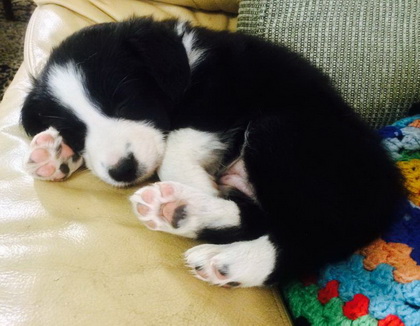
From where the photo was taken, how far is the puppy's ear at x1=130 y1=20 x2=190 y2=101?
1.52 metres

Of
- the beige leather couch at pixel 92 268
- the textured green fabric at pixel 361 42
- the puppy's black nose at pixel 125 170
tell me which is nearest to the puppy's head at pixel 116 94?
the puppy's black nose at pixel 125 170

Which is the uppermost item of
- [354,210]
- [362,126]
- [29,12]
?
[362,126]

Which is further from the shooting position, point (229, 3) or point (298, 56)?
point (229, 3)

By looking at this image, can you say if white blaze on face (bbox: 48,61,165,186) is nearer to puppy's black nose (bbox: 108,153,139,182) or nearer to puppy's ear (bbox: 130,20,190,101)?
puppy's black nose (bbox: 108,153,139,182)

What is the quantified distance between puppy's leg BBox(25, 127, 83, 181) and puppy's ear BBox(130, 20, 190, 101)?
37 centimetres

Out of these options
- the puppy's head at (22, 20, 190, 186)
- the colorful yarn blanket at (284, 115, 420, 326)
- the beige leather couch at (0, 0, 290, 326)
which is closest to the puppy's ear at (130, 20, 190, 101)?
the puppy's head at (22, 20, 190, 186)

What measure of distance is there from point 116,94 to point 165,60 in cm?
19

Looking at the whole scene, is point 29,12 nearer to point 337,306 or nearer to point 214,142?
point 214,142

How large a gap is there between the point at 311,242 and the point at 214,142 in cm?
45

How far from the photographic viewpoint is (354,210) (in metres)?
1.35

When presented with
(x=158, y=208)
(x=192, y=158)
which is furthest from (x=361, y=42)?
(x=158, y=208)

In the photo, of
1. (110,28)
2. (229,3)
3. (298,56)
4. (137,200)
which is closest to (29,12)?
(229,3)

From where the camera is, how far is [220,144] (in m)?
1.58

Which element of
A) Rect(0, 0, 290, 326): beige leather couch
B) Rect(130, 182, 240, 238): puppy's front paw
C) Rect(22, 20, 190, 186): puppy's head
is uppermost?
Rect(22, 20, 190, 186): puppy's head
